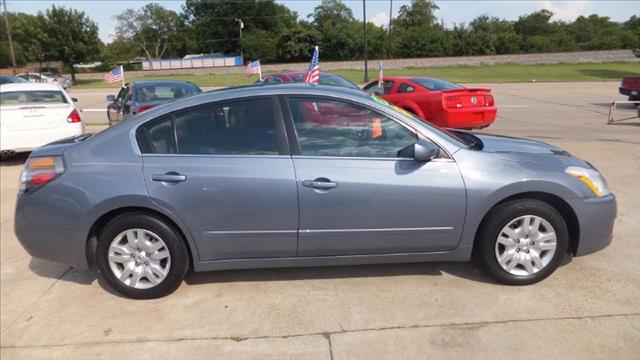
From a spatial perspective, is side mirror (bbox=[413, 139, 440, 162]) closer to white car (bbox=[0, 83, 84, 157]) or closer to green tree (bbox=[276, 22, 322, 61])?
white car (bbox=[0, 83, 84, 157])

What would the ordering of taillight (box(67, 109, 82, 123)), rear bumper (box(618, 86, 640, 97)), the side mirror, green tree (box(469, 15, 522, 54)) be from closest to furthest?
the side mirror → taillight (box(67, 109, 82, 123)) → rear bumper (box(618, 86, 640, 97)) → green tree (box(469, 15, 522, 54))

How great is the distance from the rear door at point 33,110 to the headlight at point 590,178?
8589mm

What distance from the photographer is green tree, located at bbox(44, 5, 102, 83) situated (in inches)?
1937

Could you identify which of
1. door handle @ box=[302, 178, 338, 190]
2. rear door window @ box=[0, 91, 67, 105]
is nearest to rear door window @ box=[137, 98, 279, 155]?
door handle @ box=[302, 178, 338, 190]

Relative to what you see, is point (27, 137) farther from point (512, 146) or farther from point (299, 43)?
point (299, 43)

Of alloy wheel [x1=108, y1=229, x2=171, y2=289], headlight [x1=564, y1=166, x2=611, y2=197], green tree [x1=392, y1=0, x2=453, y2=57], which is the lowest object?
alloy wheel [x1=108, y1=229, x2=171, y2=289]

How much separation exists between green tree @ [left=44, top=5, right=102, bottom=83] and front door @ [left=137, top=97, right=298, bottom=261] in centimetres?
5270

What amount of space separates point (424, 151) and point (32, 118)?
8.07 metres

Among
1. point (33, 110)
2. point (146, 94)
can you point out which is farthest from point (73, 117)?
point (146, 94)

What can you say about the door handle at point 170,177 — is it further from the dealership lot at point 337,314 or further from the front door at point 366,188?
the dealership lot at point 337,314

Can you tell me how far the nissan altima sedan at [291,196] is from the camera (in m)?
3.54

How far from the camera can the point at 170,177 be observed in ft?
11.6

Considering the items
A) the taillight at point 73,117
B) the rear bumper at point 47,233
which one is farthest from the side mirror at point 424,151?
the taillight at point 73,117

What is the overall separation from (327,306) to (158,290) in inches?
50.6
